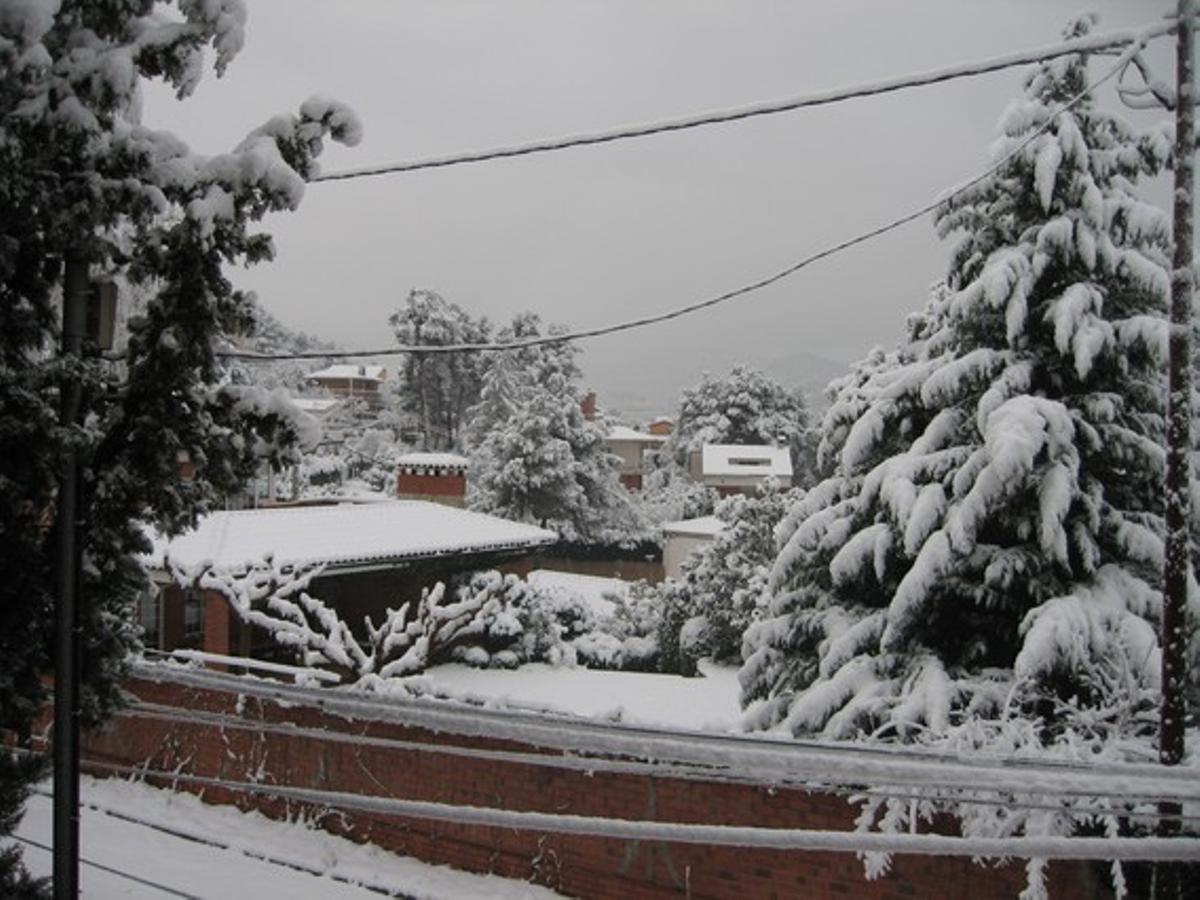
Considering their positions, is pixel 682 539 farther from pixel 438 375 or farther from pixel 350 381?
pixel 350 381

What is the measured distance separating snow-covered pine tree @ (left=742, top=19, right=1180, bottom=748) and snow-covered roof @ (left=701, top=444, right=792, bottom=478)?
40661mm

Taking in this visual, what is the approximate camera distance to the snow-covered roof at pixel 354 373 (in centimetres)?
6856

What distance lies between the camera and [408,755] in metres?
7.34

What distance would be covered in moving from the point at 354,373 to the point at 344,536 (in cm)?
5583

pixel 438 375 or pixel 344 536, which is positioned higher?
pixel 438 375

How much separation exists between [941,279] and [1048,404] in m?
2.28

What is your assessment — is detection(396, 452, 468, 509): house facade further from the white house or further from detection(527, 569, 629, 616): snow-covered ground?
the white house

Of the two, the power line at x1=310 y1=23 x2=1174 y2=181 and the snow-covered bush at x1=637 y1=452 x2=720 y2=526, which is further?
the snow-covered bush at x1=637 y1=452 x2=720 y2=526

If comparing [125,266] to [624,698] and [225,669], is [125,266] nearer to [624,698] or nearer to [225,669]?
[225,669]

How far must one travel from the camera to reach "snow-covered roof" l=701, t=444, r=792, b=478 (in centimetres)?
4889

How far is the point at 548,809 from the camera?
674 cm

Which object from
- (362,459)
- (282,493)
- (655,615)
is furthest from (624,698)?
(362,459)

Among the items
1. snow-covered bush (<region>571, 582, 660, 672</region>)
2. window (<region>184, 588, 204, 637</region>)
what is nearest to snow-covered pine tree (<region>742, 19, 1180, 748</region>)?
snow-covered bush (<region>571, 582, 660, 672</region>)

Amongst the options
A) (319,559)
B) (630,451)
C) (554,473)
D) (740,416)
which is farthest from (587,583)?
(630,451)
